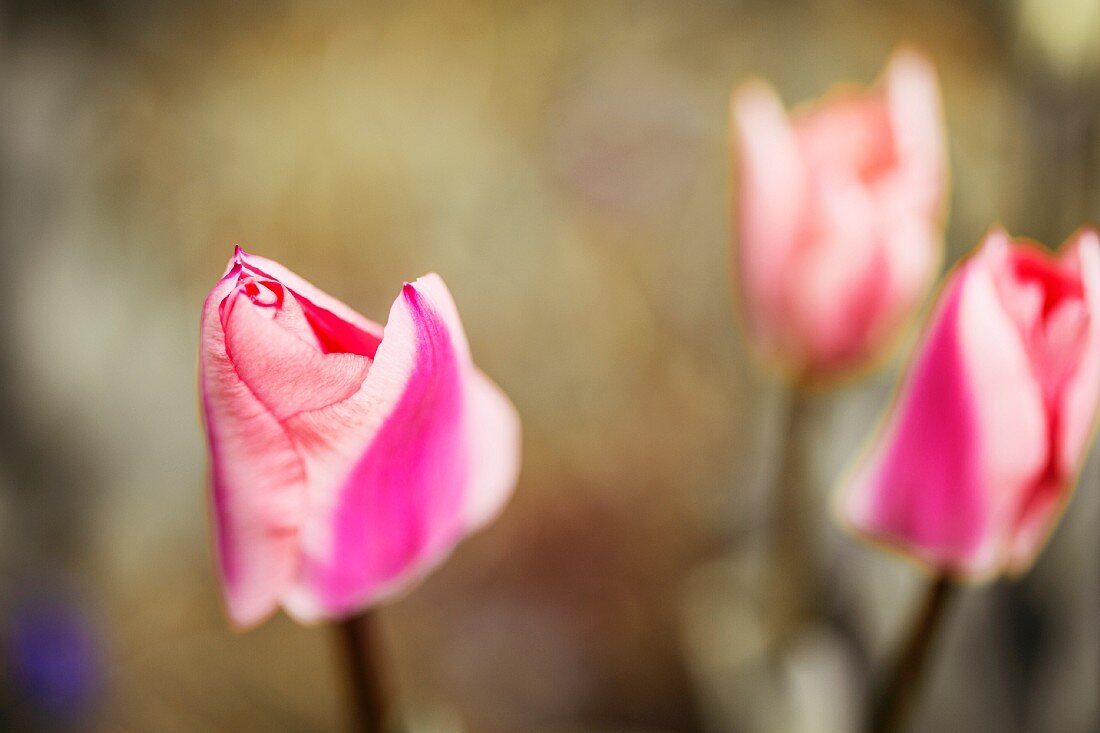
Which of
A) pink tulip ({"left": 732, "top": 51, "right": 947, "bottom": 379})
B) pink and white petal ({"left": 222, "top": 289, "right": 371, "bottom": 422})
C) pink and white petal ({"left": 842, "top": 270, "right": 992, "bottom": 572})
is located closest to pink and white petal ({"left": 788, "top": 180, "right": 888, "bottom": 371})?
pink tulip ({"left": 732, "top": 51, "right": 947, "bottom": 379})

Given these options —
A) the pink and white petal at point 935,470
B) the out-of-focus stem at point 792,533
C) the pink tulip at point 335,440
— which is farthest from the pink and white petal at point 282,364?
the out-of-focus stem at point 792,533

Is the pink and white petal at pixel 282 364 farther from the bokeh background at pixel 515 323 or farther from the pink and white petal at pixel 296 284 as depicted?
the bokeh background at pixel 515 323

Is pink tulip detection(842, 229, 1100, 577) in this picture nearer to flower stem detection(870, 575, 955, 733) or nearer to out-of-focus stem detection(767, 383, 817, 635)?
flower stem detection(870, 575, 955, 733)

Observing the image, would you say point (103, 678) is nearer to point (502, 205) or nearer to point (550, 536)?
point (550, 536)

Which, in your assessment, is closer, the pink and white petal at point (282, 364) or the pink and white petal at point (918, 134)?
the pink and white petal at point (282, 364)

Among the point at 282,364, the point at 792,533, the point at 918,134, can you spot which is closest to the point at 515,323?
the point at 792,533

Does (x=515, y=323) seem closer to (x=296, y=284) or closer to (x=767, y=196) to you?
(x=767, y=196)
